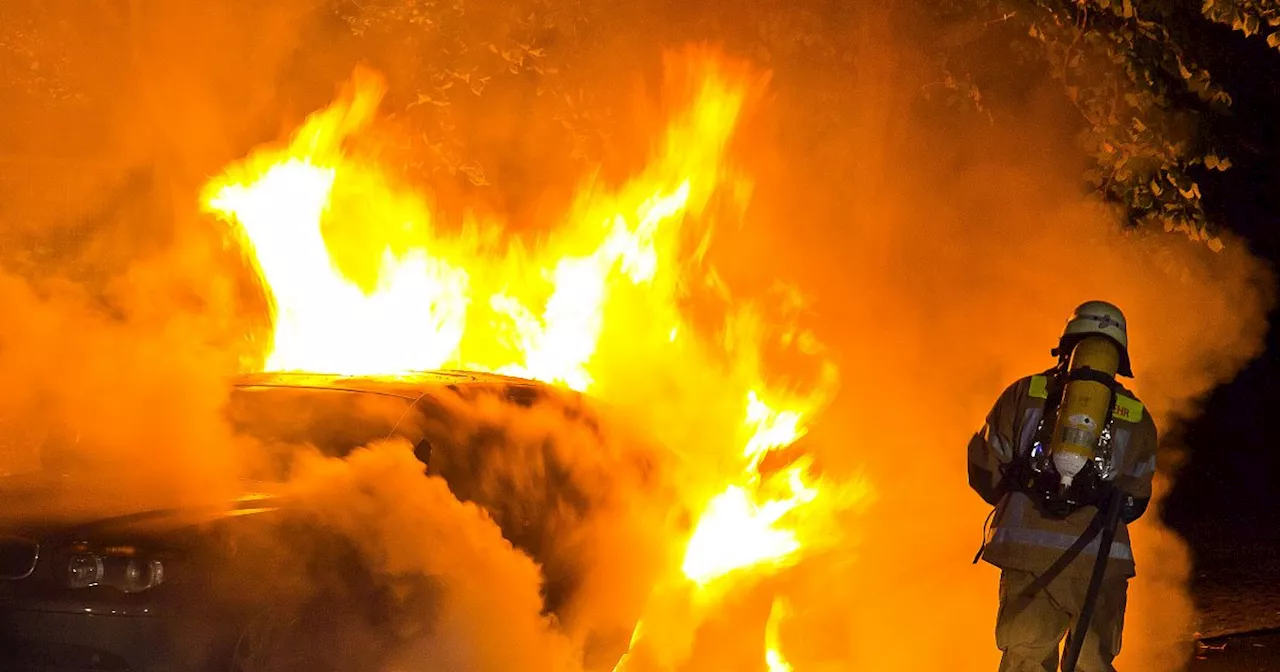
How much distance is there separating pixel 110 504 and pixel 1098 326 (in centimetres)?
370

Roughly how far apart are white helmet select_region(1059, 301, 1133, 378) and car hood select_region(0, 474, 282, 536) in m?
3.06

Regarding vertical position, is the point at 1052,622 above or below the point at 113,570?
above

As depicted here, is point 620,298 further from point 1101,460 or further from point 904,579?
point 1101,460

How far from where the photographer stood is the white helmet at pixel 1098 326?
5.36 meters

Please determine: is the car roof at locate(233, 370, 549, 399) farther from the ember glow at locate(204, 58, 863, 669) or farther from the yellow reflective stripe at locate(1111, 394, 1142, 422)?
the yellow reflective stripe at locate(1111, 394, 1142, 422)

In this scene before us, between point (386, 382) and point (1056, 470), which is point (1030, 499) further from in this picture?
point (386, 382)

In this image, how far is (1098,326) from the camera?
17.6 ft

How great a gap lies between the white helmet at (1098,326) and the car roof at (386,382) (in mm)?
2758

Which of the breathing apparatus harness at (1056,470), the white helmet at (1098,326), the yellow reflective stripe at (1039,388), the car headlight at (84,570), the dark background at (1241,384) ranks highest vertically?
the dark background at (1241,384)

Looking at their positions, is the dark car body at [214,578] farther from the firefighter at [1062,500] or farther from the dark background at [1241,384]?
the dark background at [1241,384]

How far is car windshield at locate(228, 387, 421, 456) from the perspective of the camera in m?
6.14

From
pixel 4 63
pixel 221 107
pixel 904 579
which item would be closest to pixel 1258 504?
pixel 904 579

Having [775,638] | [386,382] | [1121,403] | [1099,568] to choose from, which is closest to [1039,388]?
[1121,403]

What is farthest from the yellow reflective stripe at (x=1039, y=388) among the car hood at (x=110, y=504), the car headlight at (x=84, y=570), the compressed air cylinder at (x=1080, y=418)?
the car headlight at (x=84, y=570)
